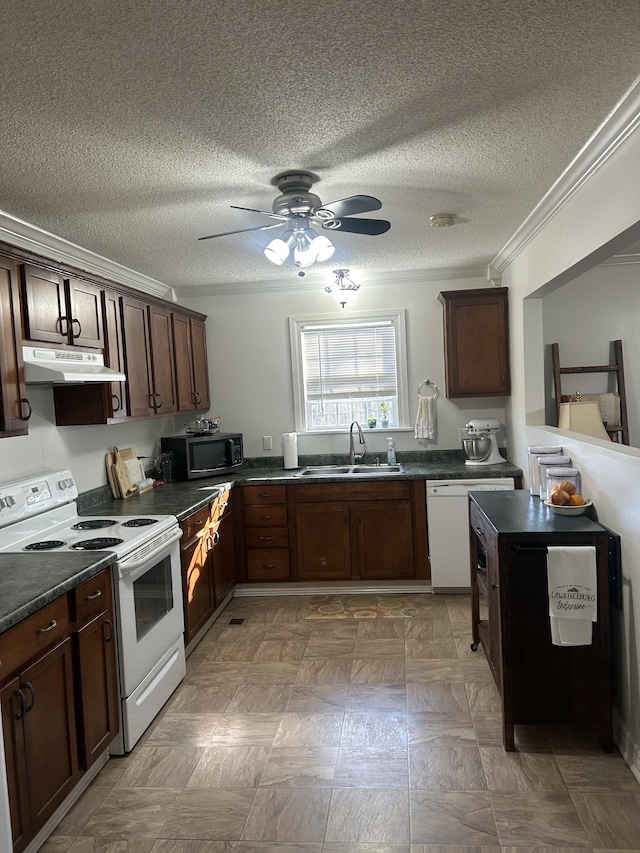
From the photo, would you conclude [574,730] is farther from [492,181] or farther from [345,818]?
[492,181]

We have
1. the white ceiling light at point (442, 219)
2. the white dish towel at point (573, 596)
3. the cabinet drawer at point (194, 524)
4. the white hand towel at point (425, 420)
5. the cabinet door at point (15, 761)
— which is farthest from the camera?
the white hand towel at point (425, 420)

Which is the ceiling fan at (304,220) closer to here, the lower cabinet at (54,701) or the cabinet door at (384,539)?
the lower cabinet at (54,701)

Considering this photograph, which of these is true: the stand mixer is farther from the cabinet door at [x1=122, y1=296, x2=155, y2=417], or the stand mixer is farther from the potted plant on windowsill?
the cabinet door at [x1=122, y1=296, x2=155, y2=417]

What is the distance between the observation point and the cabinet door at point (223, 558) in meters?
4.21

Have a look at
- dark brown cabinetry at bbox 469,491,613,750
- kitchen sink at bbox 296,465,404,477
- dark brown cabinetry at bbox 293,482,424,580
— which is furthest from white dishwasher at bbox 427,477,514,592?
dark brown cabinetry at bbox 469,491,613,750

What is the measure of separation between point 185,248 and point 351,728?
2823 millimetres

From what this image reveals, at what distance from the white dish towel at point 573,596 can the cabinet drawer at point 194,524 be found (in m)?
2.00

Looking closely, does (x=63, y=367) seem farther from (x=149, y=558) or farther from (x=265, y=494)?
(x=265, y=494)

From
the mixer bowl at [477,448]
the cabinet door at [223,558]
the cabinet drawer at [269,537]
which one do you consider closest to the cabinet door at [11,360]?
the cabinet door at [223,558]

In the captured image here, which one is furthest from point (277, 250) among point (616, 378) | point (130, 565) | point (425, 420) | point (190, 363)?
point (616, 378)

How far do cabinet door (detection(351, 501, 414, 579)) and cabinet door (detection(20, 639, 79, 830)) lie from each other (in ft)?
8.68

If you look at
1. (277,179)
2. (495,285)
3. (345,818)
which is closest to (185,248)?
(277,179)

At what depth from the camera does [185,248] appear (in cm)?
386

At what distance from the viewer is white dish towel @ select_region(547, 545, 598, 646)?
2.48 metres
